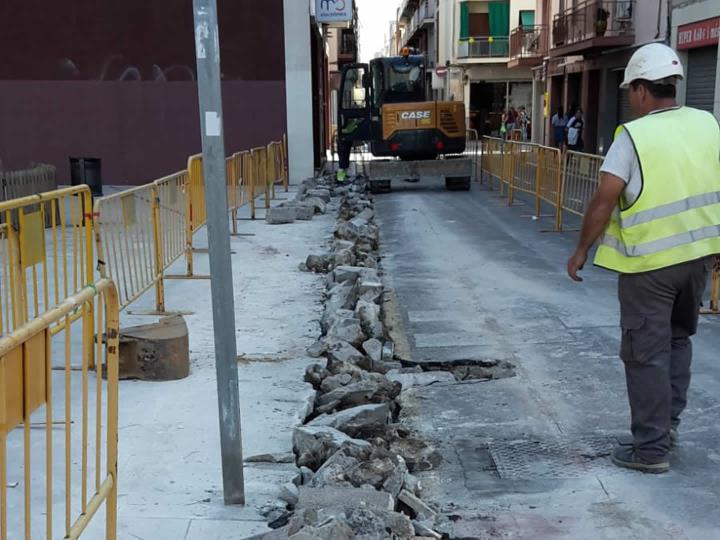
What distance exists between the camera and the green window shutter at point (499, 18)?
5147 cm

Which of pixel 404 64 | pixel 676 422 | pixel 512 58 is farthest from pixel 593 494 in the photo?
pixel 512 58

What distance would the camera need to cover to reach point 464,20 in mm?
52188

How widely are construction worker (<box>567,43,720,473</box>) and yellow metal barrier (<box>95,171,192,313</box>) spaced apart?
369cm

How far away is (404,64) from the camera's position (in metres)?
20.5

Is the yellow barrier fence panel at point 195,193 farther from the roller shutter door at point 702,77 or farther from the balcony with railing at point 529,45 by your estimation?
the balcony with railing at point 529,45

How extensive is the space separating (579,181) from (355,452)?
9137 mm

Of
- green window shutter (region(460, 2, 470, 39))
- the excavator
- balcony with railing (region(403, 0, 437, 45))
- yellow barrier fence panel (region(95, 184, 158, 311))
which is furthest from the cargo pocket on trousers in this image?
balcony with railing (region(403, 0, 437, 45))

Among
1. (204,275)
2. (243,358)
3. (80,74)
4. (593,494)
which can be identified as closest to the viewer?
(593,494)

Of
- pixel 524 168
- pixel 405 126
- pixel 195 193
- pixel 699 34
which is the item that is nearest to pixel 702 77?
pixel 699 34

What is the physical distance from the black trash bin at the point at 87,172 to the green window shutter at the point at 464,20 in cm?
3804

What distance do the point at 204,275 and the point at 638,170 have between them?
607 cm

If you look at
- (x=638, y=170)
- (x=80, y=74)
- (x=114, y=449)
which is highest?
(x=80, y=74)

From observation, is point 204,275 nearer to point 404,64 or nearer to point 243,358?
point 243,358

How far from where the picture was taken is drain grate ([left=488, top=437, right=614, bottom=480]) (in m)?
4.51
